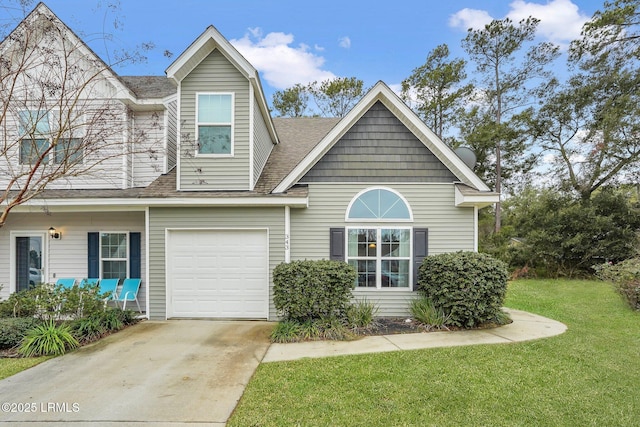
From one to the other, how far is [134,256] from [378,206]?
6077mm

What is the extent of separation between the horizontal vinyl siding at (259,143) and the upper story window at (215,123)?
1.94 ft

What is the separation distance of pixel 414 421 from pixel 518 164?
21.4m

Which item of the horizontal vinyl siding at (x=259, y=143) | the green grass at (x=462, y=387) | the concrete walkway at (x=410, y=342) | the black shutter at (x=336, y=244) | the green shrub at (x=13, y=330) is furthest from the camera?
the horizontal vinyl siding at (x=259, y=143)

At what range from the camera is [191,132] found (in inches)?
293

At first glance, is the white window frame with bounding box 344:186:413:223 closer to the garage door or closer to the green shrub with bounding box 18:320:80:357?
the garage door

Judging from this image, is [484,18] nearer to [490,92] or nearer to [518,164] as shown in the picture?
[490,92]

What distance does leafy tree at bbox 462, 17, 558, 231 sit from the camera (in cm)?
1891

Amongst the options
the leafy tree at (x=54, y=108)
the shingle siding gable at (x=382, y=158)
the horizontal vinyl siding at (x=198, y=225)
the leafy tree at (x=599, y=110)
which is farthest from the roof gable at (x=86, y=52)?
the leafy tree at (x=599, y=110)

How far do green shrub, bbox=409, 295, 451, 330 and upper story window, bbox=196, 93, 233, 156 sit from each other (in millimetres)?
5350

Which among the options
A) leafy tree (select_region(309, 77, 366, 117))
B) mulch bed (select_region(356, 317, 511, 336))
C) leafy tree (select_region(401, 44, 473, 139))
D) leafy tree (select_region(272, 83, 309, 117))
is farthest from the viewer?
leafy tree (select_region(272, 83, 309, 117))

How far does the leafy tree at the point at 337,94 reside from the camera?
72.0 feet

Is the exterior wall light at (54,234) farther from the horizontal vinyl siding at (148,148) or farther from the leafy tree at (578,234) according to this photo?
the leafy tree at (578,234)

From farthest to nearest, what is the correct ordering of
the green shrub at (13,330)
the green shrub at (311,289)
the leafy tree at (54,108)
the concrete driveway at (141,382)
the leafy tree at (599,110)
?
the leafy tree at (599,110)
the leafy tree at (54,108)
the green shrub at (311,289)
the green shrub at (13,330)
the concrete driveway at (141,382)

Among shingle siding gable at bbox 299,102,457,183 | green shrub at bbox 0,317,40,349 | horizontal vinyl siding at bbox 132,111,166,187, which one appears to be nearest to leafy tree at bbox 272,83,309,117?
horizontal vinyl siding at bbox 132,111,166,187
